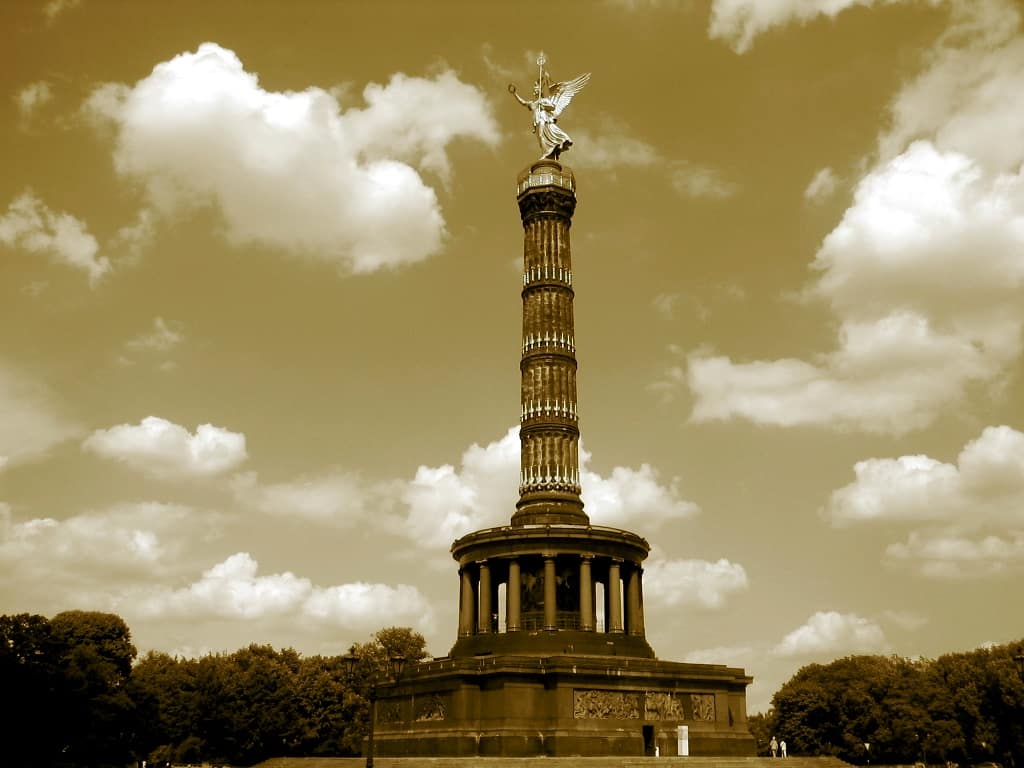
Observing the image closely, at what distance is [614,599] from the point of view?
37.0 meters

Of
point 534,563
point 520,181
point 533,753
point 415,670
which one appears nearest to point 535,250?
point 520,181

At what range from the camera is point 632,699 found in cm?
3316

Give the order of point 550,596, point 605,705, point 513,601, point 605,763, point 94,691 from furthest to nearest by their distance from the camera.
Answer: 1. point 94,691
2. point 513,601
3. point 550,596
4. point 605,705
5. point 605,763

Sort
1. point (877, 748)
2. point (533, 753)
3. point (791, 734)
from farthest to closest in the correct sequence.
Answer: point (791, 734), point (877, 748), point (533, 753)

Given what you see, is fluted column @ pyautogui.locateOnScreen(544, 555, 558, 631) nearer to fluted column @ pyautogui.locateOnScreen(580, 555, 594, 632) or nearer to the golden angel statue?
fluted column @ pyautogui.locateOnScreen(580, 555, 594, 632)

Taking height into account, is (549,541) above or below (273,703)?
above

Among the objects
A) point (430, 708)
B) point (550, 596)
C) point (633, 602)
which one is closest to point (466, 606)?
point (550, 596)

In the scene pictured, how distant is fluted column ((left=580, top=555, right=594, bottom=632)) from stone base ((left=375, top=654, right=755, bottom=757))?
6.85 feet

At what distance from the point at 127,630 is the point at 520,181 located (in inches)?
1244

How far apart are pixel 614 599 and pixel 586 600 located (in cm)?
166

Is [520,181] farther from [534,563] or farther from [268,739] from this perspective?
[268,739]

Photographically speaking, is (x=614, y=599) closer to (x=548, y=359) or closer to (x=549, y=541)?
(x=549, y=541)

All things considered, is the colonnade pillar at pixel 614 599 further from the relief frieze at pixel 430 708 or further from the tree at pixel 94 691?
the tree at pixel 94 691

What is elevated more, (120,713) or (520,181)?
(520,181)
